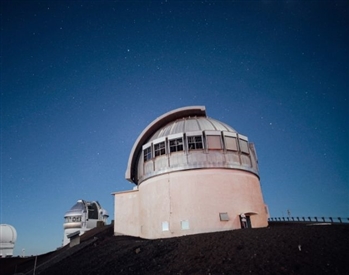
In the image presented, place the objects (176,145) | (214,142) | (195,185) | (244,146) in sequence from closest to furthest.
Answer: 1. (195,185)
2. (214,142)
3. (176,145)
4. (244,146)

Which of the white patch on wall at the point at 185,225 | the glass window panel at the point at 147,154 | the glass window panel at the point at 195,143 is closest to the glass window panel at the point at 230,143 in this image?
the glass window panel at the point at 195,143

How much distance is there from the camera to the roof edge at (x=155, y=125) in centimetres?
2327

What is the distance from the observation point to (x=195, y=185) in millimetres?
17906

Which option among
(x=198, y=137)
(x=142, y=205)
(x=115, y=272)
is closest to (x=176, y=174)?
(x=198, y=137)

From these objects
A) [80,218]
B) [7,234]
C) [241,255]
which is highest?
[80,218]

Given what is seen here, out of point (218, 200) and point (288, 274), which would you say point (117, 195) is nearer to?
point (218, 200)

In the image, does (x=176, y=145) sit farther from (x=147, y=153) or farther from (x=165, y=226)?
(x=165, y=226)

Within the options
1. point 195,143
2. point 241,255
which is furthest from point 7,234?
point 241,255

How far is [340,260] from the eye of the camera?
7844 millimetres

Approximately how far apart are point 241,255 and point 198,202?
8.29 m

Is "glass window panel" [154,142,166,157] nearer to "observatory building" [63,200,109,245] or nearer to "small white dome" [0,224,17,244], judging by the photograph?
"observatory building" [63,200,109,245]

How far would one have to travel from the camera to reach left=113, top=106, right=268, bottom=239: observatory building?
17422mm

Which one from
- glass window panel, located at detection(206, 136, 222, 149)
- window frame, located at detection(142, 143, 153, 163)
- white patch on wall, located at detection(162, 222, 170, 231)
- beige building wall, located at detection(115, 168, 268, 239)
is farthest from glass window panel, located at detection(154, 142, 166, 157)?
white patch on wall, located at detection(162, 222, 170, 231)

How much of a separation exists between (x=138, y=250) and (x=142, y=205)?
295 inches
